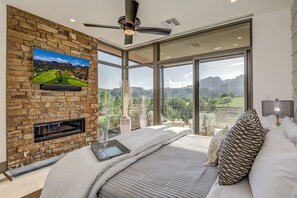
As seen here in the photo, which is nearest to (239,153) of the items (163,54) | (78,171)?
(78,171)

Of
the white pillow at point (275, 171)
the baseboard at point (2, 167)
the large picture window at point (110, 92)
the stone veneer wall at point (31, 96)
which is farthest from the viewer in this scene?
the large picture window at point (110, 92)

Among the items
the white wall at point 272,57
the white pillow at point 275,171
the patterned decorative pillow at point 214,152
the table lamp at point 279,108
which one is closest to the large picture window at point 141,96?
the white wall at point 272,57

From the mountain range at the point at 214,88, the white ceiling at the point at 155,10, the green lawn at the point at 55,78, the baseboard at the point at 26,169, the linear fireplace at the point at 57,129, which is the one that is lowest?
the baseboard at the point at 26,169

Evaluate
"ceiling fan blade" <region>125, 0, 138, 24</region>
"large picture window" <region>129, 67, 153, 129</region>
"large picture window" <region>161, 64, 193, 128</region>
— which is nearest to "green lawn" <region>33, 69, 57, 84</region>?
"ceiling fan blade" <region>125, 0, 138, 24</region>

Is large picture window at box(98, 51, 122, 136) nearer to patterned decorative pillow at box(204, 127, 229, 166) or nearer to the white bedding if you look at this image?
patterned decorative pillow at box(204, 127, 229, 166)

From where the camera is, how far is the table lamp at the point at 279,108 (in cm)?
228

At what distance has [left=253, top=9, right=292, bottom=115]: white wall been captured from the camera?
2965mm

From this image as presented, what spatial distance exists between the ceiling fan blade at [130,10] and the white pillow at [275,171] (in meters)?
2.17

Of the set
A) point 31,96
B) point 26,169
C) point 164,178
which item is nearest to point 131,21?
point 164,178

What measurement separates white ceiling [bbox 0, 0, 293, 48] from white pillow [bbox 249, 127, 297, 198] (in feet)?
8.48

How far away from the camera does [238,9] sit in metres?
2.97

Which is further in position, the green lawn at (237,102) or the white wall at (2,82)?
the green lawn at (237,102)

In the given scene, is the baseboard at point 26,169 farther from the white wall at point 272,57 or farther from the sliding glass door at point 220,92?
the white wall at point 272,57

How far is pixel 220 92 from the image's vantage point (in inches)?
149
